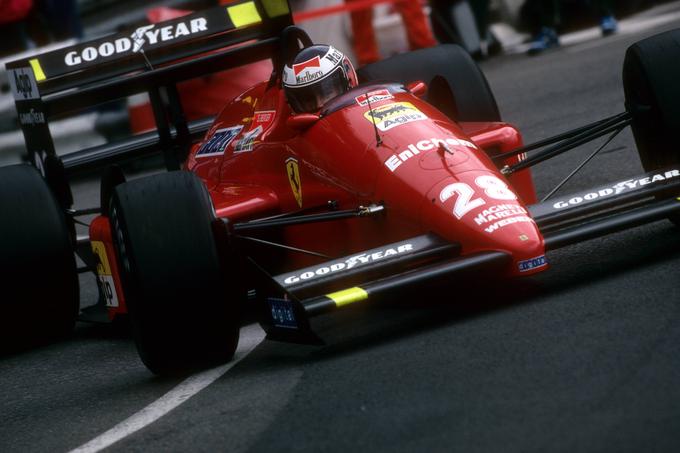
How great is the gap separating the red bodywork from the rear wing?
57cm

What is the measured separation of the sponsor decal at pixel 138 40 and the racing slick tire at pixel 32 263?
1.14 meters

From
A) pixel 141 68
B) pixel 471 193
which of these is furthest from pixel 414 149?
pixel 141 68

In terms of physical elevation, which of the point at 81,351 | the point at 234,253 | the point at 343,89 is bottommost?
the point at 81,351

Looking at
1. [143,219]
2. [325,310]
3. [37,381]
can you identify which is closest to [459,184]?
[325,310]

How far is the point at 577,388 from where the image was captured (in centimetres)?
402

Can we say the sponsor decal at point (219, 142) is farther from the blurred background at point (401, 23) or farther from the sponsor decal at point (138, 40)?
the blurred background at point (401, 23)

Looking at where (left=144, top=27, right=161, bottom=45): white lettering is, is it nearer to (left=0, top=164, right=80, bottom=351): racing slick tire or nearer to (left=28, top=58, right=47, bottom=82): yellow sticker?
(left=28, top=58, right=47, bottom=82): yellow sticker

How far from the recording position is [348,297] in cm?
478

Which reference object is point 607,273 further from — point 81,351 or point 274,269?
point 81,351

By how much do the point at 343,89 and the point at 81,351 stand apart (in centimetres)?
169

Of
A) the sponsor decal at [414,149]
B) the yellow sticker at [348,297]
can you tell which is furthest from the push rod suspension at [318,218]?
the yellow sticker at [348,297]

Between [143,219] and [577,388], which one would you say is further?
[143,219]

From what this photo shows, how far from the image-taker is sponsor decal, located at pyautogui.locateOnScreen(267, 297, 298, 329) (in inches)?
193

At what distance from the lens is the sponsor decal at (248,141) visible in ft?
21.0
